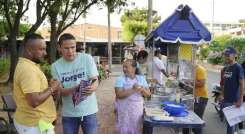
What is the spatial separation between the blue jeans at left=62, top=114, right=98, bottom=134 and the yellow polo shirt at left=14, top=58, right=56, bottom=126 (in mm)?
572

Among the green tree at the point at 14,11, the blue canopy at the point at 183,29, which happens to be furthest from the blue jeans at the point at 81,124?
the green tree at the point at 14,11

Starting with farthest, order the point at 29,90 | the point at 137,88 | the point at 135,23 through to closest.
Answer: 1. the point at 135,23
2. the point at 137,88
3. the point at 29,90

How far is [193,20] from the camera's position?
27.1 feet

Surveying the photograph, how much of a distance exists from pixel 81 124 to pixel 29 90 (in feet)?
3.43

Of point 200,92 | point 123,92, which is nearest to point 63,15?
point 200,92

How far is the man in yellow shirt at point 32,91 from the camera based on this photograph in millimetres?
4176

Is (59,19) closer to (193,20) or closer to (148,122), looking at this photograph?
(193,20)

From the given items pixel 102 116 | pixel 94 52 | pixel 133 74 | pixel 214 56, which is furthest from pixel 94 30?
pixel 133 74

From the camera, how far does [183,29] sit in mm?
8258

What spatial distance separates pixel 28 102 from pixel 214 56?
40.8 meters

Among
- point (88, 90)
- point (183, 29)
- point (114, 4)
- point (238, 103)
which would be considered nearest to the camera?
point (88, 90)

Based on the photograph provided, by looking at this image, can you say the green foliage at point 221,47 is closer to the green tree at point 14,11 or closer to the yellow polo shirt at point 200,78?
the green tree at point 14,11

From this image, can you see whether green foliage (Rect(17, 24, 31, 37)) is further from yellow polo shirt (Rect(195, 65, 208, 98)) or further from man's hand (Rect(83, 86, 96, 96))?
man's hand (Rect(83, 86, 96, 96))

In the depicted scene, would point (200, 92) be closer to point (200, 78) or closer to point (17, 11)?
point (200, 78)
